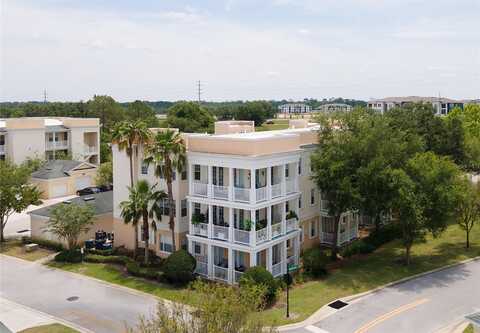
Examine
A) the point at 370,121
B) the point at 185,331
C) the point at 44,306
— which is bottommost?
the point at 44,306

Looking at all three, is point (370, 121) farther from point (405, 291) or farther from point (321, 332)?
point (321, 332)

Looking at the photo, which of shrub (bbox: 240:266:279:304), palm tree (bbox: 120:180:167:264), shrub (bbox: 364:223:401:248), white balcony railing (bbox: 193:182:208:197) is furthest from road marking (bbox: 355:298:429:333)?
palm tree (bbox: 120:180:167:264)

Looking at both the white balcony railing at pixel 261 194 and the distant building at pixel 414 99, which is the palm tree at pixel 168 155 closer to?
the white balcony railing at pixel 261 194

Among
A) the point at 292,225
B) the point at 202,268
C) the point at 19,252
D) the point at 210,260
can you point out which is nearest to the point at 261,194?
the point at 292,225

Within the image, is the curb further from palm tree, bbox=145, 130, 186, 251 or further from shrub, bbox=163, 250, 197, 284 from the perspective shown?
palm tree, bbox=145, 130, 186, 251

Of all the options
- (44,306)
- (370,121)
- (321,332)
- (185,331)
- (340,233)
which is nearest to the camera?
(185,331)

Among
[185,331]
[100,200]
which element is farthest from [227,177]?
[185,331]

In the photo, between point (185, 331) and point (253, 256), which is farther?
point (253, 256)
